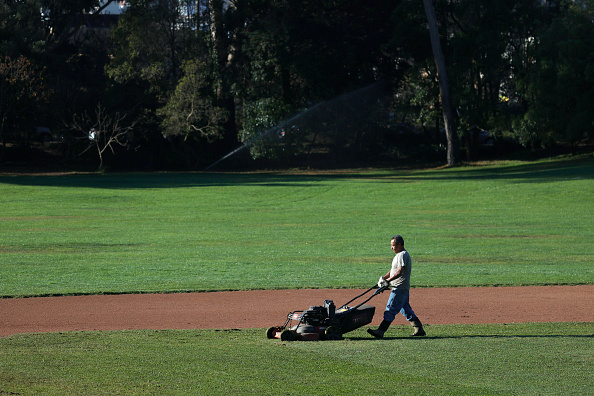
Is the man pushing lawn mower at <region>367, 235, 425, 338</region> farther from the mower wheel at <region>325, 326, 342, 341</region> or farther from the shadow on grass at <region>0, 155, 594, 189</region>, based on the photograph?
the shadow on grass at <region>0, 155, 594, 189</region>

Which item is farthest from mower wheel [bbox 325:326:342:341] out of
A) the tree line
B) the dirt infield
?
the tree line

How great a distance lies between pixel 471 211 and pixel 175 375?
85.8 ft

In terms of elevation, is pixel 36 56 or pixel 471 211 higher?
pixel 36 56

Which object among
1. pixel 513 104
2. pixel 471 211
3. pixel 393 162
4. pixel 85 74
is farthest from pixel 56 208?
pixel 513 104

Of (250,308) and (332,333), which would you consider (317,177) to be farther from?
(332,333)

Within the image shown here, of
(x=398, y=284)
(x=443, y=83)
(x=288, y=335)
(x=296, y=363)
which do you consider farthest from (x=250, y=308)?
(x=443, y=83)

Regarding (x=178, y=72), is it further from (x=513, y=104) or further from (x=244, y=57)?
(x=513, y=104)

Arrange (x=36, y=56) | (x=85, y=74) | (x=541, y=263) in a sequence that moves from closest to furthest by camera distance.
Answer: (x=541, y=263)
(x=36, y=56)
(x=85, y=74)

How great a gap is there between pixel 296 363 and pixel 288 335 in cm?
162

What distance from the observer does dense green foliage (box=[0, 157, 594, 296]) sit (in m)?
17.6

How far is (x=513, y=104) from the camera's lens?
6181cm

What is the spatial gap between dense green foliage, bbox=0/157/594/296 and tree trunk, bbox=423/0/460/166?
4.17 metres

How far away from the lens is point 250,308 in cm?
1405

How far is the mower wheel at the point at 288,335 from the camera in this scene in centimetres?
1057
